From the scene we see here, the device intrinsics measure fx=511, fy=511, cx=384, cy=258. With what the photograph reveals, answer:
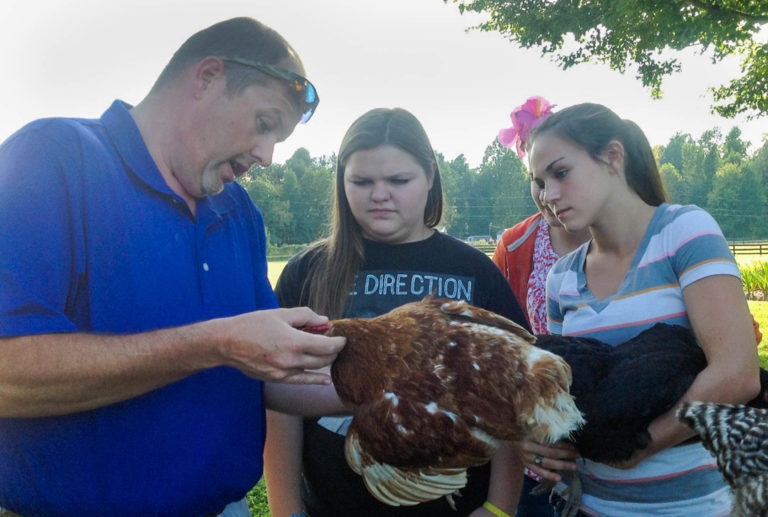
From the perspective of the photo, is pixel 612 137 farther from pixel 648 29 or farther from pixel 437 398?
pixel 648 29

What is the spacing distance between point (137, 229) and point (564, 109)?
7.05 ft

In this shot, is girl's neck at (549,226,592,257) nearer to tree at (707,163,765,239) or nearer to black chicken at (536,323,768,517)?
black chicken at (536,323,768,517)

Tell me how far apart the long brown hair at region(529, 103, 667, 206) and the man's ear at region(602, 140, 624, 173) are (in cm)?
2

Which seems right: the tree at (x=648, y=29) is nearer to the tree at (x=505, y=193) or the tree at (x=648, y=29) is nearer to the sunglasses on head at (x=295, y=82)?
the sunglasses on head at (x=295, y=82)

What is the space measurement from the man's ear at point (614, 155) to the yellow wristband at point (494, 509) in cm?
168

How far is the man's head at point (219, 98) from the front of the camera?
197 centimetres

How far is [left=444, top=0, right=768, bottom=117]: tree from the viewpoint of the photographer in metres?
7.43

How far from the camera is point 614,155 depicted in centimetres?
253

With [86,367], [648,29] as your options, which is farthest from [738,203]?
[86,367]

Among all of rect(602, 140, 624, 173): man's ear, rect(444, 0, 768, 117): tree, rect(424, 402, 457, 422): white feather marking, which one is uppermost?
rect(444, 0, 768, 117): tree

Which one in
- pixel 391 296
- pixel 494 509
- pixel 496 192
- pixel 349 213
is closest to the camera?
pixel 494 509

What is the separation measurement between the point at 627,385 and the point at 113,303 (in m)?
1.85

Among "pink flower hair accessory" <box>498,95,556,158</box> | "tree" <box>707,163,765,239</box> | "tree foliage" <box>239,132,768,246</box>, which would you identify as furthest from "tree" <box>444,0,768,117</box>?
"tree" <box>707,163,765,239</box>

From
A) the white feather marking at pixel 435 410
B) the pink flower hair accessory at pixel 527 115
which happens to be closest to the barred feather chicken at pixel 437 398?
the white feather marking at pixel 435 410
